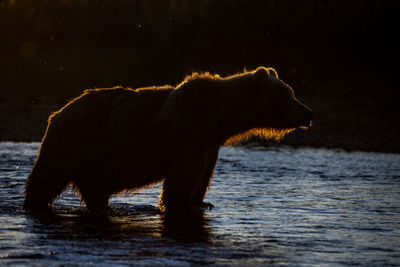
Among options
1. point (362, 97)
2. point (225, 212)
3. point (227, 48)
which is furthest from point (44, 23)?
point (225, 212)

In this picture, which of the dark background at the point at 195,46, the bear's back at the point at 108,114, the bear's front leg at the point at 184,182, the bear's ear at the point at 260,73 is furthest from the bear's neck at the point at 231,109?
the dark background at the point at 195,46

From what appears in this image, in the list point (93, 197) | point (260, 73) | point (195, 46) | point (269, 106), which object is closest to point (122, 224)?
point (93, 197)

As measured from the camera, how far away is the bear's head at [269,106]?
25.3 feet

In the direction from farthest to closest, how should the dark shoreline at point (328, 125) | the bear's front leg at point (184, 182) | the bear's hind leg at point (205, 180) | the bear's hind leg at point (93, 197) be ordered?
1. the dark shoreline at point (328, 125)
2. the bear's hind leg at point (205, 180)
3. the bear's hind leg at point (93, 197)
4. the bear's front leg at point (184, 182)

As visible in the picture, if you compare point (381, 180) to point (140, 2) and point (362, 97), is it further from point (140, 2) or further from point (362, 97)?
point (140, 2)

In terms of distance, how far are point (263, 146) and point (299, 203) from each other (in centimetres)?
798

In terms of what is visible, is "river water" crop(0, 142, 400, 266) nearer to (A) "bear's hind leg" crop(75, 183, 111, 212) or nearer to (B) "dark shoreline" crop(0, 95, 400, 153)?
(A) "bear's hind leg" crop(75, 183, 111, 212)

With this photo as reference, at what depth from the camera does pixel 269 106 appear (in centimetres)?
778

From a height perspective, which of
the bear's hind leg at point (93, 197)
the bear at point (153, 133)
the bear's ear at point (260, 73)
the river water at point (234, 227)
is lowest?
the river water at point (234, 227)

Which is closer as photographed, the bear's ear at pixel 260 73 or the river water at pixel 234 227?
the river water at pixel 234 227

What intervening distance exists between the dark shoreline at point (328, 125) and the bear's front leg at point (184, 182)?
9.70 m

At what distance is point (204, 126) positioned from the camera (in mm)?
7539

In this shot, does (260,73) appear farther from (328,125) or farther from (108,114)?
(328,125)

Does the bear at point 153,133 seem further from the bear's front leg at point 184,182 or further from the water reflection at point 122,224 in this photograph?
the water reflection at point 122,224
